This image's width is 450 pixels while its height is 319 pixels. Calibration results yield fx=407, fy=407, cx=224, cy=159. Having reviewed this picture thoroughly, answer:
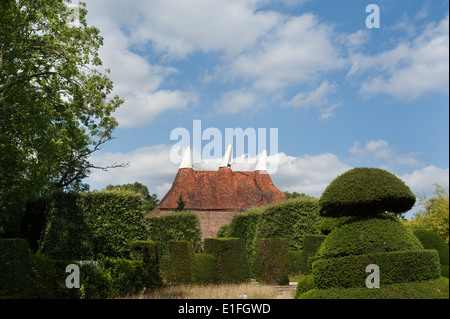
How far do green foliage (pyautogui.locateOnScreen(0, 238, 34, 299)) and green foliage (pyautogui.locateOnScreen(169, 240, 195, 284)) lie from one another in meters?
8.21

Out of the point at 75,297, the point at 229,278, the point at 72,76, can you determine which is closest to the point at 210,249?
the point at 229,278

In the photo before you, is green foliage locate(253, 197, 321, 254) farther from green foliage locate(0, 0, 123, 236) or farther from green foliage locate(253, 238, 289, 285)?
green foliage locate(0, 0, 123, 236)

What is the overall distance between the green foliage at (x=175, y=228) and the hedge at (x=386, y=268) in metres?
17.0

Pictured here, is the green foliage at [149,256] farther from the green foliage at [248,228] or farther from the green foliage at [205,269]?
the green foliage at [248,228]

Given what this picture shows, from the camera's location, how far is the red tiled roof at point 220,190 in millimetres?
42812

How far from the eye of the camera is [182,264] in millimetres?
18844

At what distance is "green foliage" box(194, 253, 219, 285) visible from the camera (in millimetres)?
19344

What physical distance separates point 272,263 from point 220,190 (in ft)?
81.2

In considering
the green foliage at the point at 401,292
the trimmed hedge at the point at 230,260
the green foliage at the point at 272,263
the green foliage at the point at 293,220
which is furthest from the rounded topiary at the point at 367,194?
the green foliage at the point at 293,220

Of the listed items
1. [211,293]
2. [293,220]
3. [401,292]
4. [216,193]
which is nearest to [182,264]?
[211,293]

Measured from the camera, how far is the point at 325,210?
9953 mm

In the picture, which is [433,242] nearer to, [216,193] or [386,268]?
[386,268]

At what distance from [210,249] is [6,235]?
11.3 m

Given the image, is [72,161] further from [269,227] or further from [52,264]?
[52,264]
